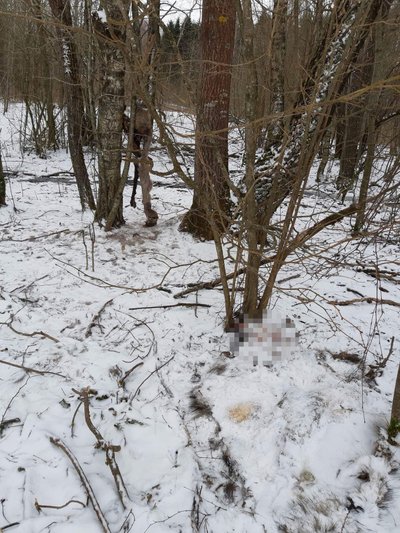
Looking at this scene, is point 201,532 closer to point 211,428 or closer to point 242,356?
point 211,428

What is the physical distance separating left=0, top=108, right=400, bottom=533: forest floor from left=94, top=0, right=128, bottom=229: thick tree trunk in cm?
139

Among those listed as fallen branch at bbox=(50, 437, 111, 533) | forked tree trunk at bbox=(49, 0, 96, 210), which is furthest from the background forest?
forked tree trunk at bbox=(49, 0, 96, 210)

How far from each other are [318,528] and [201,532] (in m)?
0.58

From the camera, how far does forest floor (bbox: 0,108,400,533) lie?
196 centimetres

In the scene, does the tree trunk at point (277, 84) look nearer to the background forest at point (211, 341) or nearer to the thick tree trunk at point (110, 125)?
the background forest at point (211, 341)

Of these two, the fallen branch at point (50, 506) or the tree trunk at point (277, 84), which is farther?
the tree trunk at point (277, 84)

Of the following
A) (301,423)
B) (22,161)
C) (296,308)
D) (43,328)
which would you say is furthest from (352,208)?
(22,161)

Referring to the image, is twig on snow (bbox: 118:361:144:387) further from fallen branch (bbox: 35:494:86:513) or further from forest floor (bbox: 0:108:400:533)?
fallen branch (bbox: 35:494:86:513)

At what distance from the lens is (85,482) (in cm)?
199

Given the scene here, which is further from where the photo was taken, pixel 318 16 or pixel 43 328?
pixel 43 328

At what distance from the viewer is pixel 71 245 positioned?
4.71 meters

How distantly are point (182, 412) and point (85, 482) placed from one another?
72 centimetres

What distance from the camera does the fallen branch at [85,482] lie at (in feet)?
5.99

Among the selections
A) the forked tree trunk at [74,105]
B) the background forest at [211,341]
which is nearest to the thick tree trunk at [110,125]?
the background forest at [211,341]
